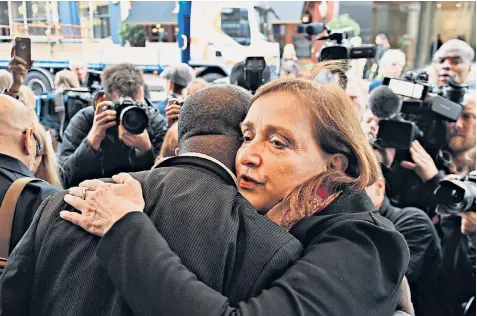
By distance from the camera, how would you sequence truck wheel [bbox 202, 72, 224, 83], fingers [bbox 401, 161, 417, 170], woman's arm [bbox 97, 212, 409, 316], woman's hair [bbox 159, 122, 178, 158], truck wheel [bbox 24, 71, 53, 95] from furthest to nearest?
truck wheel [bbox 202, 72, 224, 83], truck wheel [bbox 24, 71, 53, 95], fingers [bbox 401, 161, 417, 170], woman's hair [bbox 159, 122, 178, 158], woman's arm [bbox 97, 212, 409, 316]

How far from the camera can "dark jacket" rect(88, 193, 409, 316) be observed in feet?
2.73

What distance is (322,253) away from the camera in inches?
35.8

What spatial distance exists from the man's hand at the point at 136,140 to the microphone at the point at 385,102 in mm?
1237

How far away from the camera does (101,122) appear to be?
8.14 feet

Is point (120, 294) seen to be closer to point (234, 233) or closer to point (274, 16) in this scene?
point (234, 233)

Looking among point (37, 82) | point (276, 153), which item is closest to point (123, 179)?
point (276, 153)

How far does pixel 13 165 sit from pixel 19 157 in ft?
0.19

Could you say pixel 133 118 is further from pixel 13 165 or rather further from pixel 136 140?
pixel 13 165

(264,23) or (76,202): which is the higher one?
(264,23)

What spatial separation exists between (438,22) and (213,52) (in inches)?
148

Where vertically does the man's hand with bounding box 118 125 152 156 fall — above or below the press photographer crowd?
below

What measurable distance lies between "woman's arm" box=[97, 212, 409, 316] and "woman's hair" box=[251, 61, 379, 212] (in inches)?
5.4

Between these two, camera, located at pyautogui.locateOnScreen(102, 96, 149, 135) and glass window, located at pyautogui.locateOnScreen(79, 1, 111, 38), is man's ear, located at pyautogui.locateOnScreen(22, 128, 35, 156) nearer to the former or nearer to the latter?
camera, located at pyautogui.locateOnScreen(102, 96, 149, 135)

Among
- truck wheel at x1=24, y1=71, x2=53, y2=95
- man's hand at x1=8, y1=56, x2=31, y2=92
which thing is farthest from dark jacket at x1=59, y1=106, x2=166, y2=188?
truck wheel at x1=24, y1=71, x2=53, y2=95
